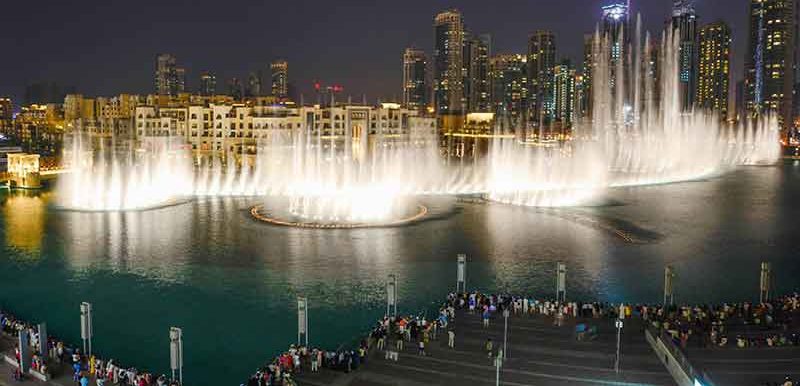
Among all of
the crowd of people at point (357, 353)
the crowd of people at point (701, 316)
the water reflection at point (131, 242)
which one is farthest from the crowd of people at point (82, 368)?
the water reflection at point (131, 242)

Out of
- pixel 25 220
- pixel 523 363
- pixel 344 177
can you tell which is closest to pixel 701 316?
pixel 523 363

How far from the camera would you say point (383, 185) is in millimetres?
80812

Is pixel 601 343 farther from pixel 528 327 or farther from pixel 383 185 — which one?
pixel 383 185

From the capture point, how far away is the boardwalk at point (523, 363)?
68.8ft

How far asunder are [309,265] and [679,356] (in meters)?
22.5

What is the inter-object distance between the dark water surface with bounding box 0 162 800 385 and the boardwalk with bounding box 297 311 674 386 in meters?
5.13

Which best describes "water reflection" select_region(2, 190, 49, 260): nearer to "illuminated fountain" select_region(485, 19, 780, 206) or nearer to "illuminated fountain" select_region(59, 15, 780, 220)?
"illuminated fountain" select_region(59, 15, 780, 220)

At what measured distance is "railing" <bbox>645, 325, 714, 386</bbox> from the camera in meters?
18.8

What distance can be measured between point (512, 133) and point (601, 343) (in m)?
142

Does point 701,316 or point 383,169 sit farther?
point 383,169

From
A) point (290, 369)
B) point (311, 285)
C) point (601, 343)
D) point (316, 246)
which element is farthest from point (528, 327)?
point (316, 246)

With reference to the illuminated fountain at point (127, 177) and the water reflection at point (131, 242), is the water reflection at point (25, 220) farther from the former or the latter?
the illuminated fountain at point (127, 177)

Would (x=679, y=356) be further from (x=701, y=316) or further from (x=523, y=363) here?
(x=701, y=316)

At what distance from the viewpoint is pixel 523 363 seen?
2223 centimetres
